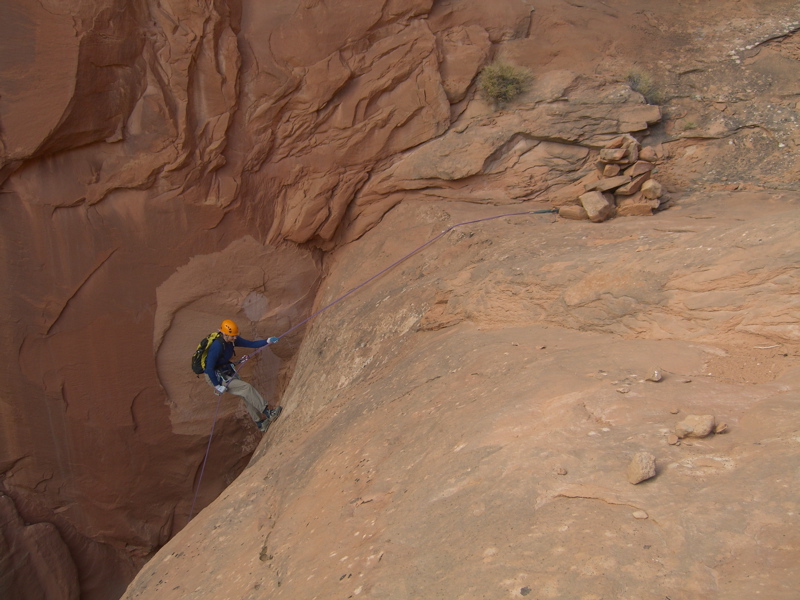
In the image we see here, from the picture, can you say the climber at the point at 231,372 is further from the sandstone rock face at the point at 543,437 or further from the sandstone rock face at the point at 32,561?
the sandstone rock face at the point at 32,561

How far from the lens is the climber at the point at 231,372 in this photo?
25.2ft

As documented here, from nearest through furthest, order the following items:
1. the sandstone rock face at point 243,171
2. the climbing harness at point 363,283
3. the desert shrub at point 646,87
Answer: the sandstone rock face at point 243,171 < the climbing harness at point 363,283 < the desert shrub at point 646,87

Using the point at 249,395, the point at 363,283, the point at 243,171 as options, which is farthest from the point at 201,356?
the point at 243,171

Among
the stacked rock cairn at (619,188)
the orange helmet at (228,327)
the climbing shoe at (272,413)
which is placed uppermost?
the orange helmet at (228,327)

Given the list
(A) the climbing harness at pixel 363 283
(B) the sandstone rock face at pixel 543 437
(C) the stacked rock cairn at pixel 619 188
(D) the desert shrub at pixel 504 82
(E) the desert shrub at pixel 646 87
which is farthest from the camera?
(D) the desert shrub at pixel 504 82

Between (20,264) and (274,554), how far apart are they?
18.9 feet

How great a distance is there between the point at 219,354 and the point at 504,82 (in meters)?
5.27

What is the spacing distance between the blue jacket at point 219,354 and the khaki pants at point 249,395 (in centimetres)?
33

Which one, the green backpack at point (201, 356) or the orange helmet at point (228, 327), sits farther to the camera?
the green backpack at point (201, 356)

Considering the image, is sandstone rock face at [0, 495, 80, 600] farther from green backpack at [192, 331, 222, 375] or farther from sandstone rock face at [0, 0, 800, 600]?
green backpack at [192, 331, 222, 375]

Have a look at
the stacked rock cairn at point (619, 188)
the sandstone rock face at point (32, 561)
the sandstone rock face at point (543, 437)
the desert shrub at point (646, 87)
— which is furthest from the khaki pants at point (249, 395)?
the desert shrub at point (646, 87)

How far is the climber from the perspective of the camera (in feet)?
25.2

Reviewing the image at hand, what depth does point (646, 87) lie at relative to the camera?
7941 millimetres

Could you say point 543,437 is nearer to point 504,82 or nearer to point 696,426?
point 696,426
